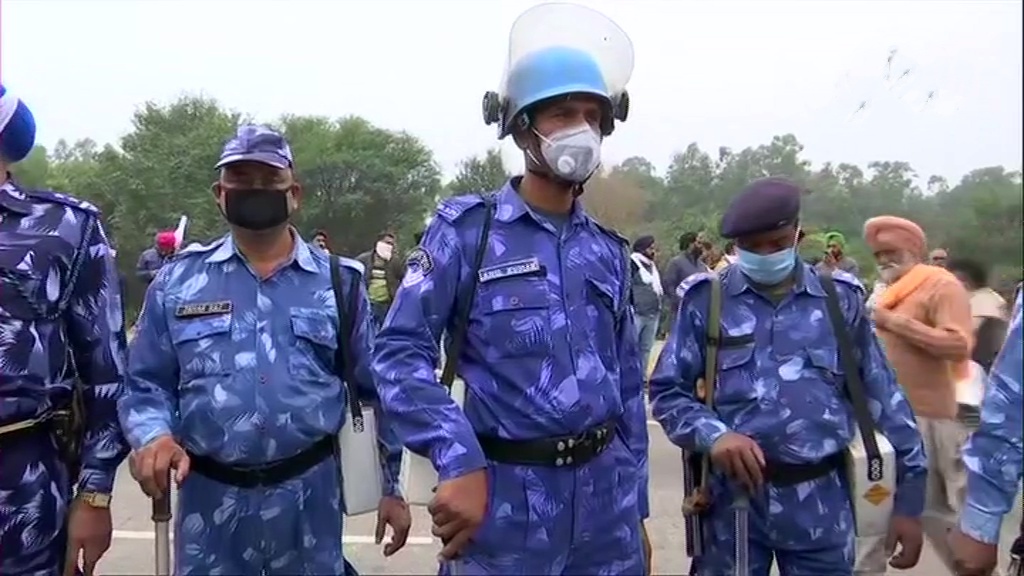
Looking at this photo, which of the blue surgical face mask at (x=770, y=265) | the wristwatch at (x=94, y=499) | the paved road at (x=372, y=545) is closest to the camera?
the wristwatch at (x=94, y=499)

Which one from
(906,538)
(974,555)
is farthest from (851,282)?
(974,555)

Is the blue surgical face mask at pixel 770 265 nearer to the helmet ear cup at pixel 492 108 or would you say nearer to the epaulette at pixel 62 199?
the helmet ear cup at pixel 492 108

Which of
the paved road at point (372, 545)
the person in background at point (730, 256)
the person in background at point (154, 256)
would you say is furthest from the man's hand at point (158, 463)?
the person in background at point (154, 256)

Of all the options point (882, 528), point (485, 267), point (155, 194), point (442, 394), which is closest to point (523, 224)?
point (485, 267)

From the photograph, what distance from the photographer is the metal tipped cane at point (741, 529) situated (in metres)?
3.23

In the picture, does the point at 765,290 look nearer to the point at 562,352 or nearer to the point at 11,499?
the point at 562,352

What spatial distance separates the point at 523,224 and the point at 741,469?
3.43ft

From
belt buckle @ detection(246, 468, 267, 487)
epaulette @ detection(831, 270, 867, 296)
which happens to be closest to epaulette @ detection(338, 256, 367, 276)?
belt buckle @ detection(246, 468, 267, 487)

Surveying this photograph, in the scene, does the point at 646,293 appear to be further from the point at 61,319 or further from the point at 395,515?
the point at 61,319

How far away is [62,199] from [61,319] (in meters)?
0.31

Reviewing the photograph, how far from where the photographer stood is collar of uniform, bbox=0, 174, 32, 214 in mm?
2719

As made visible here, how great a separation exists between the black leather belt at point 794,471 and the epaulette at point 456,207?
125 cm

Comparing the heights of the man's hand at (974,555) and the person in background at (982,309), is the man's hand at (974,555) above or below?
below

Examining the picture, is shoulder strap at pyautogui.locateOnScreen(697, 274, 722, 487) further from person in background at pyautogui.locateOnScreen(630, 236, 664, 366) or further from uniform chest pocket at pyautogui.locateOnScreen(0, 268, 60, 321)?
person in background at pyautogui.locateOnScreen(630, 236, 664, 366)
